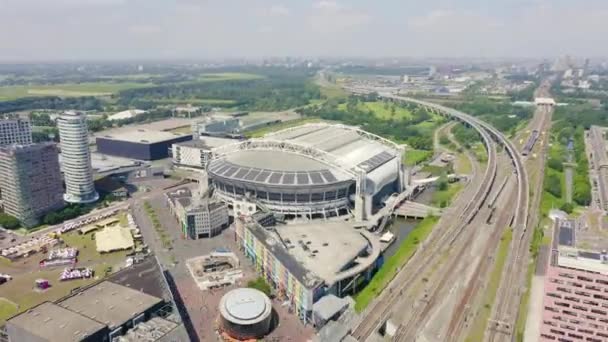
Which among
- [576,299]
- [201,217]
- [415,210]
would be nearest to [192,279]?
[201,217]

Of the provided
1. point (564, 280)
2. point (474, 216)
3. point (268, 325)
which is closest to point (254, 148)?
point (474, 216)

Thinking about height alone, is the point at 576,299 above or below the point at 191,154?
above

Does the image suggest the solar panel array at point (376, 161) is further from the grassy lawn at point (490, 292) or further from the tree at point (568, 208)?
the tree at point (568, 208)

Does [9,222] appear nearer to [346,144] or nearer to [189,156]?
[189,156]

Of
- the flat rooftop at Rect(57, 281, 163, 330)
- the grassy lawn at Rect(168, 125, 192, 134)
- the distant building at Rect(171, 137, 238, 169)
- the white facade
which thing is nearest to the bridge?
the distant building at Rect(171, 137, 238, 169)

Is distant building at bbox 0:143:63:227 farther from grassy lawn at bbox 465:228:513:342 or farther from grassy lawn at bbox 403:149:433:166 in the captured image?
grassy lawn at bbox 403:149:433:166

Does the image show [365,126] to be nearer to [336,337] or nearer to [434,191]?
[434,191]
